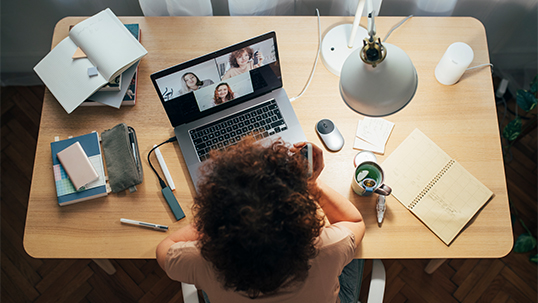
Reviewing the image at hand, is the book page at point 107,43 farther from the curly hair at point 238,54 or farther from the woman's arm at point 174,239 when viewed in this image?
the woman's arm at point 174,239

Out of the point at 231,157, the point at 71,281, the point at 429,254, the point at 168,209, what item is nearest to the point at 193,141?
the point at 168,209

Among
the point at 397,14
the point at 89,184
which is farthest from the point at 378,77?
the point at 397,14

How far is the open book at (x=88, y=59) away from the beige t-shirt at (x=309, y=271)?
1.99 feet

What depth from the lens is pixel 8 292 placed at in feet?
5.64

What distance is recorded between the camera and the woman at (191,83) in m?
1.01

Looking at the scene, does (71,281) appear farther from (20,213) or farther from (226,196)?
(226,196)

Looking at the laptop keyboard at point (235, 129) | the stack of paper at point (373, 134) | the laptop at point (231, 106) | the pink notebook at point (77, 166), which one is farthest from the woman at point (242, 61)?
the pink notebook at point (77, 166)

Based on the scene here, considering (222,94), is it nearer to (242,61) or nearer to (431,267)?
(242,61)

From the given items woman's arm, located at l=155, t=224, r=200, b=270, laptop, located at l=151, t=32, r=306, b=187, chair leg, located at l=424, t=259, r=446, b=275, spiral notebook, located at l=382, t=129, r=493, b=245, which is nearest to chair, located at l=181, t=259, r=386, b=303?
woman's arm, located at l=155, t=224, r=200, b=270

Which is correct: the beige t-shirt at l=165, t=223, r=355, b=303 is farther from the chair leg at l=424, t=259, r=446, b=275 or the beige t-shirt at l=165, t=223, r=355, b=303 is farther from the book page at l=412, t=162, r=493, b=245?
the chair leg at l=424, t=259, r=446, b=275

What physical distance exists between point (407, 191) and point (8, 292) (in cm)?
190

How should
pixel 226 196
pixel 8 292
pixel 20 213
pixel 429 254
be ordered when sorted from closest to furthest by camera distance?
pixel 226 196 < pixel 429 254 < pixel 8 292 < pixel 20 213

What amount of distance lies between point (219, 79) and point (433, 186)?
74cm

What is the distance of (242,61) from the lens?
40.7 inches
